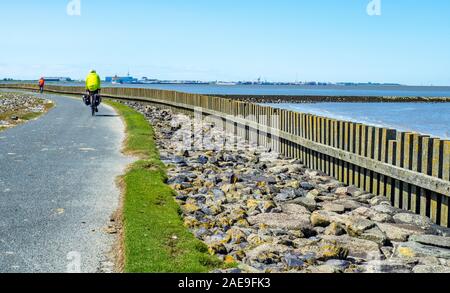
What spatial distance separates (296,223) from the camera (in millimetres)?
8383

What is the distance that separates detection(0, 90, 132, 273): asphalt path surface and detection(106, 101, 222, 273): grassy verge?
0.99ft

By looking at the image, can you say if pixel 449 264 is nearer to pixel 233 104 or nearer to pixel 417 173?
pixel 417 173

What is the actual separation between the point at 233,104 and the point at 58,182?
12422mm

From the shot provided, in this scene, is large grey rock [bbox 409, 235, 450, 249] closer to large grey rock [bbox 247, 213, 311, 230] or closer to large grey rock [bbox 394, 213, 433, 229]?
large grey rock [bbox 394, 213, 433, 229]

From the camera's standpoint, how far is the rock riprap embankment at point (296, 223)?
22.1 ft

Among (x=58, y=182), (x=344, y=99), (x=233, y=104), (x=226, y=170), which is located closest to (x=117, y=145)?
(x=226, y=170)

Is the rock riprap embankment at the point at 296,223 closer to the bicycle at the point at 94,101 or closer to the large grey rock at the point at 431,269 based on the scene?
the large grey rock at the point at 431,269

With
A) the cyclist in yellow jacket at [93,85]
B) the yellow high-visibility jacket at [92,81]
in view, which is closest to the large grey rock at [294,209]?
the cyclist in yellow jacket at [93,85]

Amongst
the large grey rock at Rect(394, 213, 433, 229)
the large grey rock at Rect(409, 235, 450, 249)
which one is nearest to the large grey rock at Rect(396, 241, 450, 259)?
the large grey rock at Rect(409, 235, 450, 249)

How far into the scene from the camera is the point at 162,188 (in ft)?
34.2

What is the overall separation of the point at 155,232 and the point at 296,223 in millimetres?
2342

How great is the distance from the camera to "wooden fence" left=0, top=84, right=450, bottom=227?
29.7 ft

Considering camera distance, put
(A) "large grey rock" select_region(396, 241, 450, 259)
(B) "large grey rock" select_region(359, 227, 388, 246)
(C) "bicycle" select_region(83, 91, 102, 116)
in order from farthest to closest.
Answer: (C) "bicycle" select_region(83, 91, 102, 116), (B) "large grey rock" select_region(359, 227, 388, 246), (A) "large grey rock" select_region(396, 241, 450, 259)

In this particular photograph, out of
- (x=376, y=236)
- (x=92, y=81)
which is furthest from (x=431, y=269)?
(x=92, y=81)
